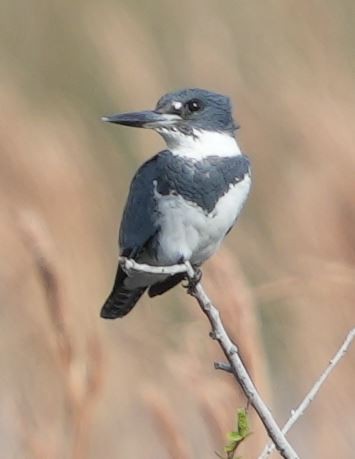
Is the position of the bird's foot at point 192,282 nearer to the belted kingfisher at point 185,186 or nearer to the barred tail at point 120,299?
the belted kingfisher at point 185,186

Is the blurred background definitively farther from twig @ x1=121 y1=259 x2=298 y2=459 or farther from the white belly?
twig @ x1=121 y1=259 x2=298 y2=459

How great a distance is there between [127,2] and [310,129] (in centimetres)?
128

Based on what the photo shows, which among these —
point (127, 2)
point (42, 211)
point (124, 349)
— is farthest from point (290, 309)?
point (127, 2)

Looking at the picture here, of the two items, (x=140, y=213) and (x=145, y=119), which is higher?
(x=145, y=119)

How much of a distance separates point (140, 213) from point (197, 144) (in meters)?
0.12

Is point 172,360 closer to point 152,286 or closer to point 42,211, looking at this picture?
point 152,286

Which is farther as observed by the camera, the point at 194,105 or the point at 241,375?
the point at 194,105

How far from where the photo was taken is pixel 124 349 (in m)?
2.31

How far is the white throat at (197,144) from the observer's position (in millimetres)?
1948

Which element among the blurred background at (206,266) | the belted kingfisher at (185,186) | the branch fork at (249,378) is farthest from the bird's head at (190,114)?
the branch fork at (249,378)

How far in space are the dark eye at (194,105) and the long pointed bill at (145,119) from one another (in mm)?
30

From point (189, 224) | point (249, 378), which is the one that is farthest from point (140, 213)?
point (249, 378)

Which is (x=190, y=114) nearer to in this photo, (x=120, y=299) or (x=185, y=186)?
(x=185, y=186)

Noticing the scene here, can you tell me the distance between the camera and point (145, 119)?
1881 mm
